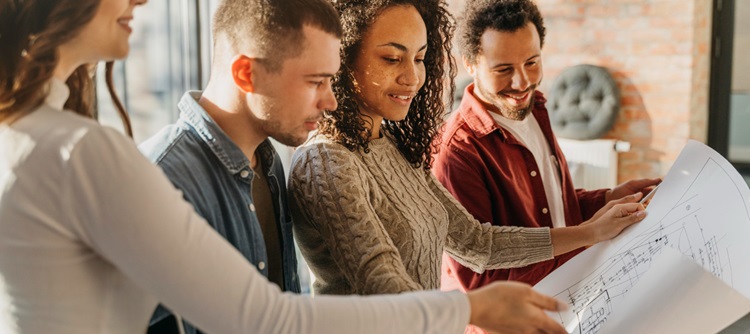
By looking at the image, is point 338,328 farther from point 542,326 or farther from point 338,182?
point 338,182

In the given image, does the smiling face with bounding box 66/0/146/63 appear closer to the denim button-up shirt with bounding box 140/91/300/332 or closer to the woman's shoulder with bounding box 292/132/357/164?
the denim button-up shirt with bounding box 140/91/300/332

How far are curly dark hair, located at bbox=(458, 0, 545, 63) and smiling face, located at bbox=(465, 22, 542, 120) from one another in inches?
0.7

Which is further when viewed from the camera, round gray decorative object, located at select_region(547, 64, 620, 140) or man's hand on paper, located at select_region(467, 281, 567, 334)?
round gray decorative object, located at select_region(547, 64, 620, 140)

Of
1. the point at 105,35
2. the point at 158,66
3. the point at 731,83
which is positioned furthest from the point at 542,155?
the point at 731,83

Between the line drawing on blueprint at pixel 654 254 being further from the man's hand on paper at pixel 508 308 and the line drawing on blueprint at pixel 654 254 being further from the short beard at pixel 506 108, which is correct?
the short beard at pixel 506 108

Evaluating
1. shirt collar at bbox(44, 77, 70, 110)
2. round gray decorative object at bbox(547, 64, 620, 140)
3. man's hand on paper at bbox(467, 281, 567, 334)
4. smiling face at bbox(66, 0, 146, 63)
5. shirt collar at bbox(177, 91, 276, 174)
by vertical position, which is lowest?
round gray decorative object at bbox(547, 64, 620, 140)

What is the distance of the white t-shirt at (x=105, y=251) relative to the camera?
2.32 feet

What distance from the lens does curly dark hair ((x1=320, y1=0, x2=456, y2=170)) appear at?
4.20ft

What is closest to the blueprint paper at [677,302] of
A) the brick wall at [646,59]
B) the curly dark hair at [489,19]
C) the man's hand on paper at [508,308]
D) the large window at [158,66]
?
the man's hand on paper at [508,308]

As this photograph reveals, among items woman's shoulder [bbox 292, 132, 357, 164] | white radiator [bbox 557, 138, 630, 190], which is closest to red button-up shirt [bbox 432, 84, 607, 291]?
woman's shoulder [bbox 292, 132, 357, 164]

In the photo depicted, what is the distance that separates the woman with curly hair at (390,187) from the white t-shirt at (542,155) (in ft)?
1.04

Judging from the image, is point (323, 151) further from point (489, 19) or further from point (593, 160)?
point (593, 160)

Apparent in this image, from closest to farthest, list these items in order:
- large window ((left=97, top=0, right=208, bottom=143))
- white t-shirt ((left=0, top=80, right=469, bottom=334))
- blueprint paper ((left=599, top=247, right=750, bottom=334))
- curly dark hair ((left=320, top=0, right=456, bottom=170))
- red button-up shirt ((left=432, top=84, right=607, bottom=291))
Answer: white t-shirt ((left=0, top=80, right=469, bottom=334)), blueprint paper ((left=599, top=247, right=750, bottom=334)), curly dark hair ((left=320, top=0, right=456, bottom=170)), red button-up shirt ((left=432, top=84, right=607, bottom=291)), large window ((left=97, top=0, right=208, bottom=143))

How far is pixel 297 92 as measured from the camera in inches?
40.9
